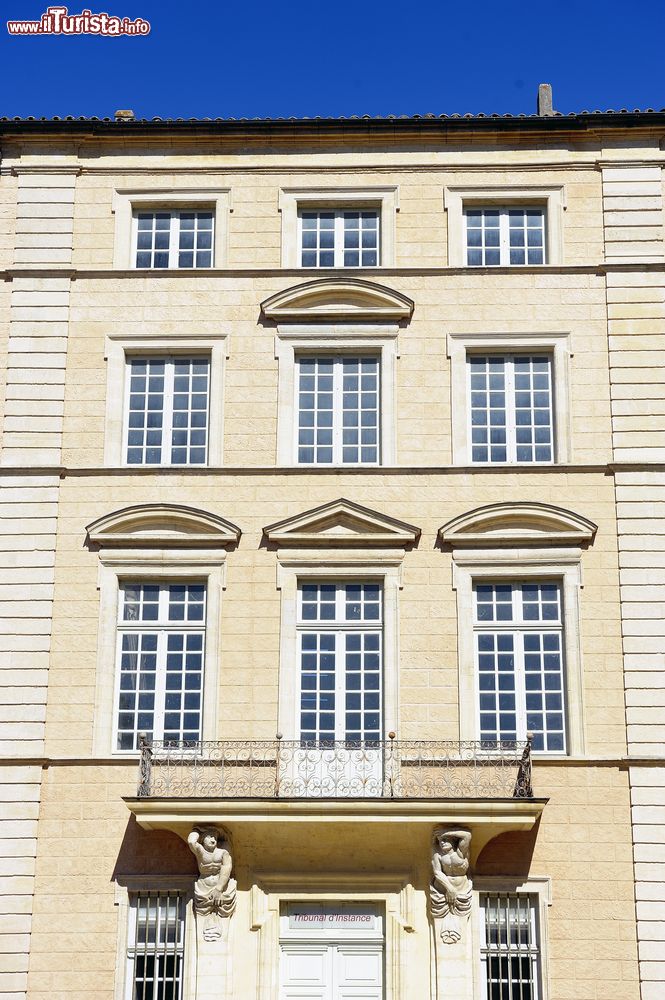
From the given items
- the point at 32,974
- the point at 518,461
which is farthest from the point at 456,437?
the point at 32,974

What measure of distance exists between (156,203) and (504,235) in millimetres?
5656

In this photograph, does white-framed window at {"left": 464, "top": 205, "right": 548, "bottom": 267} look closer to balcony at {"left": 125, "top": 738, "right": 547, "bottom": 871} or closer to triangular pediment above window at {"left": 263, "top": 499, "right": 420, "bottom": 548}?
triangular pediment above window at {"left": 263, "top": 499, "right": 420, "bottom": 548}

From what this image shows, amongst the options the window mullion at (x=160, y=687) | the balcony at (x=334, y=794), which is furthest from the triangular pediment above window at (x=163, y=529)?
the balcony at (x=334, y=794)

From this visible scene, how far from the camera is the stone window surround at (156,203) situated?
2631 centimetres

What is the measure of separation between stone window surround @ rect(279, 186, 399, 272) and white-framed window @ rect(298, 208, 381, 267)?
3.8 inches

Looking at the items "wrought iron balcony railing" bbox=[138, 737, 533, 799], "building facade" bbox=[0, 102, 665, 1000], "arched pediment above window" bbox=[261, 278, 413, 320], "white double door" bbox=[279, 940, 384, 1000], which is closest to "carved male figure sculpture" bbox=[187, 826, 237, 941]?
"building facade" bbox=[0, 102, 665, 1000]

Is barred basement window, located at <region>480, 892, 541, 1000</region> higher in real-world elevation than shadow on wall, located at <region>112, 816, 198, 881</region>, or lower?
lower

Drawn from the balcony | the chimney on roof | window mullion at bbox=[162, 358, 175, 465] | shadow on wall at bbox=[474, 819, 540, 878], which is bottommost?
shadow on wall at bbox=[474, 819, 540, 878]

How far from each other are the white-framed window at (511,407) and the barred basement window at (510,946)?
21.6 feet

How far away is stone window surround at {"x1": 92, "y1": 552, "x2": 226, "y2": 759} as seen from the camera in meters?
23.6

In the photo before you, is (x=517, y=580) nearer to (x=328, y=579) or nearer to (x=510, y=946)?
(x=328, y=579)

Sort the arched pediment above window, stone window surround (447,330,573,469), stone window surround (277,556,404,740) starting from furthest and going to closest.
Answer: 1. the arched pediment above window
2. stone window surround (447,330,573,469)
3. stone window surround (277,556,404,740)

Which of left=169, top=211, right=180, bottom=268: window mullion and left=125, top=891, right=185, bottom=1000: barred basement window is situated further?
left=169, top=211, right=180, bottom=268: window mullion

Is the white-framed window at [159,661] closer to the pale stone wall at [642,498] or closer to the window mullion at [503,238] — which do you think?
the pale stone wall at [642,498]
